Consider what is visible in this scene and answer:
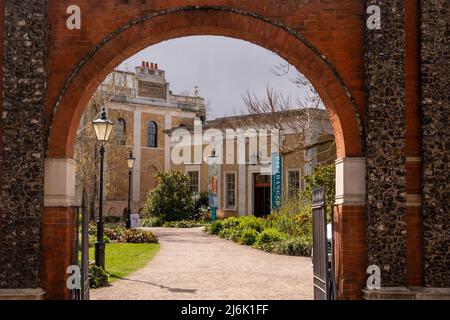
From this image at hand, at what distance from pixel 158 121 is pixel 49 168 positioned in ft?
112

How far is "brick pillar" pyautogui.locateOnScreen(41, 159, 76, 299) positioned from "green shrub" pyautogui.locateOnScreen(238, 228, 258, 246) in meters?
14.1

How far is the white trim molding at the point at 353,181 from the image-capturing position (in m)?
8.85

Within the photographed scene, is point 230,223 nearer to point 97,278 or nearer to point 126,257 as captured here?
point 126,257

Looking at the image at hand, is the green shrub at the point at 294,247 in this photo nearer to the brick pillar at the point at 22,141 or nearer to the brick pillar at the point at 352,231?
the brick pillar at the point at 352,231

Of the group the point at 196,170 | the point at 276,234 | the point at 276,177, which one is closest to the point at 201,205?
the point at 196,170

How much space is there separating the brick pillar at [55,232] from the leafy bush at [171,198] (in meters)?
24.6

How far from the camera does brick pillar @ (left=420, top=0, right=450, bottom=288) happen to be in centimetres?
869

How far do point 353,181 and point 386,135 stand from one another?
0.81 metres

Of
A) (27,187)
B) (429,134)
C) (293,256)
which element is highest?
(429,134)

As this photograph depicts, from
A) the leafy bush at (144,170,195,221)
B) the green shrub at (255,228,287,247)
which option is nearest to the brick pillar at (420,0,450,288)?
the green shrub at (255,228,287,247)

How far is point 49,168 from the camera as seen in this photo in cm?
875

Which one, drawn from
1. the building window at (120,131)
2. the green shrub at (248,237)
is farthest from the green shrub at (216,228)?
the building window at (120,131)

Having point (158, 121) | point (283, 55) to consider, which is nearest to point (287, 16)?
point (283, 55)
